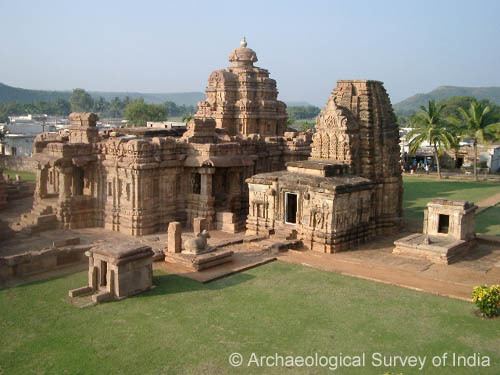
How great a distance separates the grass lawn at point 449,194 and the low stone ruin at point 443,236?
11.0ft

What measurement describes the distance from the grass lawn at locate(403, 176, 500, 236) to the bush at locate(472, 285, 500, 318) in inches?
403

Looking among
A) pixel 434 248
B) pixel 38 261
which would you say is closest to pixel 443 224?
pixel 434 248

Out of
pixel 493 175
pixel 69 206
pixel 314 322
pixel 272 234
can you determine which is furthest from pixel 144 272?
pixel 493 175

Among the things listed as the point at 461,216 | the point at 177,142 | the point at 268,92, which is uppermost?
the point at 268,92

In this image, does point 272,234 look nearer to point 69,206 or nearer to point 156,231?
point 156,231

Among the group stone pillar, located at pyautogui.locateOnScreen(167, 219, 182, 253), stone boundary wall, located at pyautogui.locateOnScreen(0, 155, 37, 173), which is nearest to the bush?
stone pillar, located at pyautogui.locateOnScreen(167, 219, 182, 253)

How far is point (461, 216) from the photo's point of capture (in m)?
18.8

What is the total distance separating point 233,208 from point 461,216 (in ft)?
30.8

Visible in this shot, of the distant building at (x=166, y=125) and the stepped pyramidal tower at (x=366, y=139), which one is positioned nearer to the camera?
the stepped pyramidal tower at (x=366, y=139)

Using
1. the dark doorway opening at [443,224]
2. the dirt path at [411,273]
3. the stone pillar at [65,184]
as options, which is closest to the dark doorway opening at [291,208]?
the dirt path at [411,273]

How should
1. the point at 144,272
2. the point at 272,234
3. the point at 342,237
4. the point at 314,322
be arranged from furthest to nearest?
1. the point at 272,234
2. the point at 342,237
3. the point at 144,272
4. the point at 314,322

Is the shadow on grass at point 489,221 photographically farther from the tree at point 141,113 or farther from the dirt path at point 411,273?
the tree at point 141,113

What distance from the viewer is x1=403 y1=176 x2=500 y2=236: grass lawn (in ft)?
79.4

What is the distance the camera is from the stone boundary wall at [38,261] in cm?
1446
